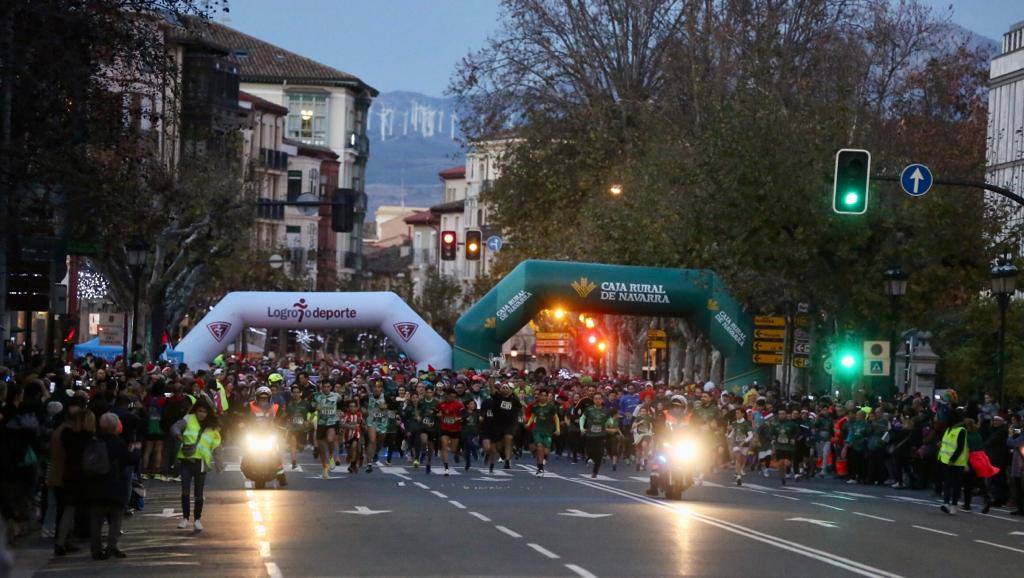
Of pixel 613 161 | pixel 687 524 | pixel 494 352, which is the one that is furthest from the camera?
pixel 613 161

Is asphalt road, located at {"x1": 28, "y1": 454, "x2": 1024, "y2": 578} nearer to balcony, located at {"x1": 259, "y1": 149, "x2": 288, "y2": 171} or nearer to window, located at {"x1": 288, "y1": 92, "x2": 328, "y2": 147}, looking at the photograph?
balcony, located at {"x1": 259, "y1": 149, "x2": 288, "y2": 171}

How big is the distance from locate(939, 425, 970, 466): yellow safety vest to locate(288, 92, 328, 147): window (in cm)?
13608

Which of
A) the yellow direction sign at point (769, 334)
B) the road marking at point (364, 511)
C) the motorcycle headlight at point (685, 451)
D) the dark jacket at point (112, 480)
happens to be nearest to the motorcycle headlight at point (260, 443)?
the road marking at point (364, 511)

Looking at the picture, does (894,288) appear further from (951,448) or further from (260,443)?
(260,443)

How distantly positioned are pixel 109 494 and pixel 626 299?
35.9m

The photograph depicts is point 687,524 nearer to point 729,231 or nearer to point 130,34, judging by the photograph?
point 130,34

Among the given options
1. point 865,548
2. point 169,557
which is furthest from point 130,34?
point 865,548

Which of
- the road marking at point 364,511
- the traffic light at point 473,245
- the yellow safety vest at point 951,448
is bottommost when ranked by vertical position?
the road marking at point 364,511

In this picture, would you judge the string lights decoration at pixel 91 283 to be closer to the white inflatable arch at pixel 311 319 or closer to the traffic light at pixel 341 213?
the white inflatable arch at pixel 311 319

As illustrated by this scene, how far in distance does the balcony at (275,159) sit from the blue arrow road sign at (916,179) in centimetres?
10912

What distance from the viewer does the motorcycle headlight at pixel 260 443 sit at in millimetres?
33781

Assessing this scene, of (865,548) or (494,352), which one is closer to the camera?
(865,548)

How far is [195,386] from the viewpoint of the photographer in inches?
1452

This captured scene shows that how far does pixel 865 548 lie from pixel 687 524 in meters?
3.32
